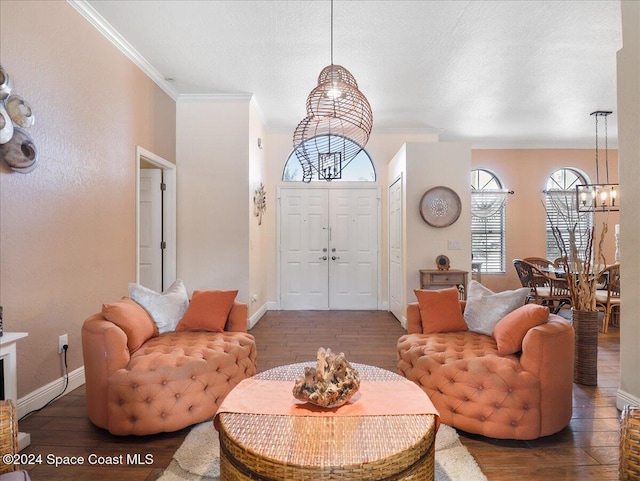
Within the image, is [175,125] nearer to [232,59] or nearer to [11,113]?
[232,59]

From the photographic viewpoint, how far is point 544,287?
5.60 metres

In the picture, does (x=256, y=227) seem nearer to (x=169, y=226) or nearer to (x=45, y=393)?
(x=169, y=226)

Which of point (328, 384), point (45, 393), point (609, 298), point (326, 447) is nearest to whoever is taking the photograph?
point (326, 447)

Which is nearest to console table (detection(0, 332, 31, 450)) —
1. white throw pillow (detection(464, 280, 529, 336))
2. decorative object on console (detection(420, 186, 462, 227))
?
white throw pillow (detection(464, 280, 529, 336))

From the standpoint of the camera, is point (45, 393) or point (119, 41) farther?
point (119, 41)

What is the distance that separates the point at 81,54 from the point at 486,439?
4.12m

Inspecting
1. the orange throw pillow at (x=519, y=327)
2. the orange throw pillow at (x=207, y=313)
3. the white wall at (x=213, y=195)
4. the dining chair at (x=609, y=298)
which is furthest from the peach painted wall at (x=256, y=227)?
the dining chair at (x=609, y=298)

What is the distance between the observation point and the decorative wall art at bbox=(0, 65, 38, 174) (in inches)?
89.7

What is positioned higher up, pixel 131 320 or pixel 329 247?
pixel 329 247

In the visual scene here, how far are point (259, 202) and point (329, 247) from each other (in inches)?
58.3

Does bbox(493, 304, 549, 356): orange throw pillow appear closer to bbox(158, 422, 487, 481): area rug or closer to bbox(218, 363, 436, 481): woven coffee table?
bbox(158, 422, 487, 481): area rug

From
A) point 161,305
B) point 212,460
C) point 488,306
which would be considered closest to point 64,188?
point 161,305

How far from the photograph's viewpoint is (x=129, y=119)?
3.79 metres

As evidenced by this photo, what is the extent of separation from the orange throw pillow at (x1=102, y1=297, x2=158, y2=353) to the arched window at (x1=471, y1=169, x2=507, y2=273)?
6.09 metres
